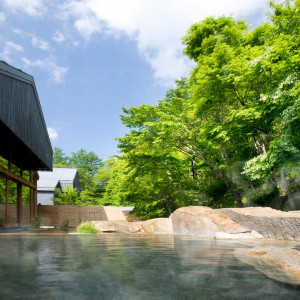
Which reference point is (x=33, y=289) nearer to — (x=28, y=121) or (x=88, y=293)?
(x=88, y=293)

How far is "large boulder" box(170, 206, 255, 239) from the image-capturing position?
7.48 m

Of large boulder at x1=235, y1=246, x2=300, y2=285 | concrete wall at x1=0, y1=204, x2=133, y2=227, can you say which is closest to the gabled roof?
concrete wall at x1=0, y1=204, x2=133, y2=227

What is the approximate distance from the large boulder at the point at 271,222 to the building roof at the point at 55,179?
17578mm

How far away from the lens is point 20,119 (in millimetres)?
9602

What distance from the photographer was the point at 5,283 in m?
1.91

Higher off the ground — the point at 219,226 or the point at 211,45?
the point at 211,45

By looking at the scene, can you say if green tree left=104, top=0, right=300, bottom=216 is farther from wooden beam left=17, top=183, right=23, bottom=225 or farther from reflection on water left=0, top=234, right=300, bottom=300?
reflection on water left=0, top=234, right=300, bottom=300

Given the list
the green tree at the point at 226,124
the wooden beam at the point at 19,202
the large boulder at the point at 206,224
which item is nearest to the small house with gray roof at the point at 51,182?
the wooden beam at the point at 19,202

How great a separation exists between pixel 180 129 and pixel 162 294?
11.4 metres

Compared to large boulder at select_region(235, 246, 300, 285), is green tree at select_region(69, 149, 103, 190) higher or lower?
higher

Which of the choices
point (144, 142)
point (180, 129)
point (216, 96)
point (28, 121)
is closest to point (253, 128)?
point (216, 96)

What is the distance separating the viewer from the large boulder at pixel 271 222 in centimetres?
680

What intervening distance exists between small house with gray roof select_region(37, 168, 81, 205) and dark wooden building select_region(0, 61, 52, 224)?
677 cm

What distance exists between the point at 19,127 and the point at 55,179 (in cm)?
1662
